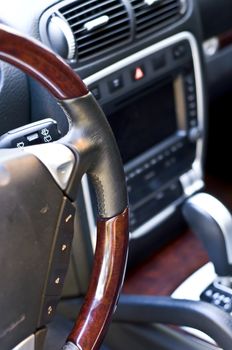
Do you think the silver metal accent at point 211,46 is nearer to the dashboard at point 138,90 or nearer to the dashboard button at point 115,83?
the dashboard at point 138,90

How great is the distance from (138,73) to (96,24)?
0.12 m

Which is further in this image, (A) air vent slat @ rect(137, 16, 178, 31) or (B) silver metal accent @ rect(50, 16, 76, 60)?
(A) air vent slat @ rect(137, 16, 178, 31)

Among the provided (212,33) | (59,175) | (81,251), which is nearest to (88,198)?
(81,251)

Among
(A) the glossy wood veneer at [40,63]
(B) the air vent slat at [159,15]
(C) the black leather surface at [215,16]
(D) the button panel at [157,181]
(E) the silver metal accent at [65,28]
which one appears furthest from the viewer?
(C) the black leather surface at [215,16]

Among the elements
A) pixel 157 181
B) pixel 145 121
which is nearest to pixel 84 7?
pixel 145 121

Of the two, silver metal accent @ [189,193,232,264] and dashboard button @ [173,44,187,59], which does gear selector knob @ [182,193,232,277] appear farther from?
dashboard button @ [173,44,187,59]

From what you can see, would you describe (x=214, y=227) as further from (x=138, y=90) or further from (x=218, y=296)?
(x=138, y=90)

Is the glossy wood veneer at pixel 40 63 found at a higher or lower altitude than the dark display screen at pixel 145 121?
higher

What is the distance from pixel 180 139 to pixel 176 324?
355 mm

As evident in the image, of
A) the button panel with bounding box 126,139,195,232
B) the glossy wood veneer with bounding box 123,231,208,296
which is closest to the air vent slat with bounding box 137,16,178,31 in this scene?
the button panel with bounding box 126,139,195,232

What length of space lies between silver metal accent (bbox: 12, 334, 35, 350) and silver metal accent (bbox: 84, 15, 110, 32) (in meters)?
0.41

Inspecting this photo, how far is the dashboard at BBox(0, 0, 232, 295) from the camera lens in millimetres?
840

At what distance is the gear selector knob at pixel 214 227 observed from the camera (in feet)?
2.95

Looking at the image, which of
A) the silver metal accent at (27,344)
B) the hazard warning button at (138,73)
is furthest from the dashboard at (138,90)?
the silver metal accent at (27,344)
